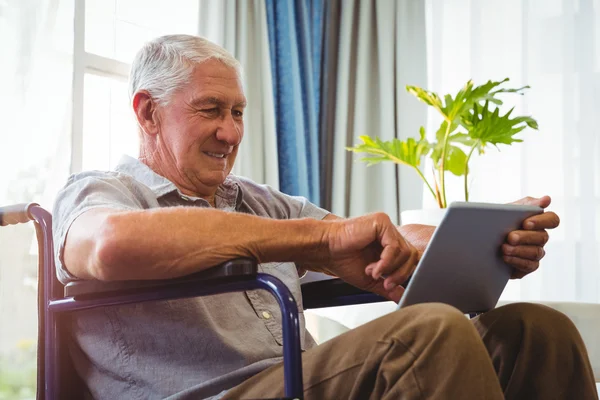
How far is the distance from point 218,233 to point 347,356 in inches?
10.5

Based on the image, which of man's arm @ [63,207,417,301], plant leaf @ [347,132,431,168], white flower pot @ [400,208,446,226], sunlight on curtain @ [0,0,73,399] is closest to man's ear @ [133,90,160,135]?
man's arm @ [63,207,417,301]

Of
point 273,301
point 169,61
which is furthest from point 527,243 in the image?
point 169,61

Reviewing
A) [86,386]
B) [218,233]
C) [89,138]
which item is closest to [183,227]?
[218,233]

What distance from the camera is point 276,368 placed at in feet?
3.59

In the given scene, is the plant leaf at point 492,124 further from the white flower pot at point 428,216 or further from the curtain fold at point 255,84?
the curtain fold at point 255,84

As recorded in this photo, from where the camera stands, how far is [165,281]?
3.22 feet

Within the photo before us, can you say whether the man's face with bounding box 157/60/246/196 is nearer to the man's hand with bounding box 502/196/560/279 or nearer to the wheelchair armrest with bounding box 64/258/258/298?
the wheelchair armrest with bounding box 64/258/258/298

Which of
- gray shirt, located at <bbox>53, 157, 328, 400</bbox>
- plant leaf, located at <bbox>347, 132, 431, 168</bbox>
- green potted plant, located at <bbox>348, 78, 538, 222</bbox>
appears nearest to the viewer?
gray shirt, located at <bbox>53, 157, 328, 400</bbox>

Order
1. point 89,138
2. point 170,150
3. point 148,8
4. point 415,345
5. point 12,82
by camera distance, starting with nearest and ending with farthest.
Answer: point 415,345 → point 170,150 → point 12,82 → point 89,138 → point 148,8

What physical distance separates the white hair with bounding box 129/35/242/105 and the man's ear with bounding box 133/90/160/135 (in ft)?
0.04

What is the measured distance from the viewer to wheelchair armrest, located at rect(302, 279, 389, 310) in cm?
143

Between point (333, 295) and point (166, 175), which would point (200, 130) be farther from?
point (333, 295)

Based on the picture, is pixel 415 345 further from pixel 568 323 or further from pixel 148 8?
pixel 148 8

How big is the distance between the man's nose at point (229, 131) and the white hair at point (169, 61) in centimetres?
12
